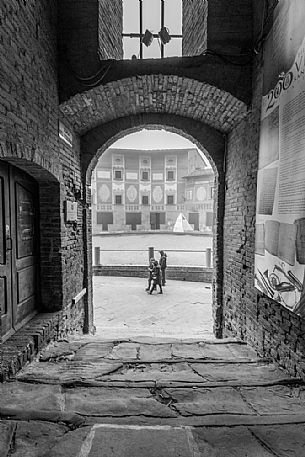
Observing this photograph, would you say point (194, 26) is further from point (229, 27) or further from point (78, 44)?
point (78, 44)

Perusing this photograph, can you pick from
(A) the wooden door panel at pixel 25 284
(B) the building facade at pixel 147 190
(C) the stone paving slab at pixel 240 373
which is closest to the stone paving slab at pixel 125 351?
(C) the stone paving slab at pixel 240 373

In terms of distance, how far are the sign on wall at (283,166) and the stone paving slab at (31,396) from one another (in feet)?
6.74

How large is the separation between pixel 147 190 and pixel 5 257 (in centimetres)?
2687

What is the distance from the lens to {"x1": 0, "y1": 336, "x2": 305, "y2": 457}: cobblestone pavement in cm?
156

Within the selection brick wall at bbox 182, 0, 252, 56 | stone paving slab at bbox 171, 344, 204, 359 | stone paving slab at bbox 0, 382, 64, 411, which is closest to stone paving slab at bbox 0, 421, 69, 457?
stone paving slab at bbox 0, 382, 64, 411

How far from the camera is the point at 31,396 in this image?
2.12m

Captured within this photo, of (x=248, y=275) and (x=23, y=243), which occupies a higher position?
(x=23, y=243)

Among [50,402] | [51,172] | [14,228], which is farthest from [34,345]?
[51,172]

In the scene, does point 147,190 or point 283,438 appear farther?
point 147,190

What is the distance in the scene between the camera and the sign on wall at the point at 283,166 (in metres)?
2.37

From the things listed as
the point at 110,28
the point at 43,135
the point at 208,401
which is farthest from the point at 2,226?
the point at 110,28

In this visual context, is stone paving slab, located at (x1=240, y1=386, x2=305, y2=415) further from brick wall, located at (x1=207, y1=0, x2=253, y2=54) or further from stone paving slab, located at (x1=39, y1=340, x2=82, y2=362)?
brick wall, located at (x1=207, y1=0, x2=253, y2=54)

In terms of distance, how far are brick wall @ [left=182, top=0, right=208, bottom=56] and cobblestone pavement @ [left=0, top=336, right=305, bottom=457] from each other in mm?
4211

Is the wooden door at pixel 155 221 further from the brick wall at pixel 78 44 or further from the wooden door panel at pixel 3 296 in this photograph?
the wooden door panel at pixel 3 296
